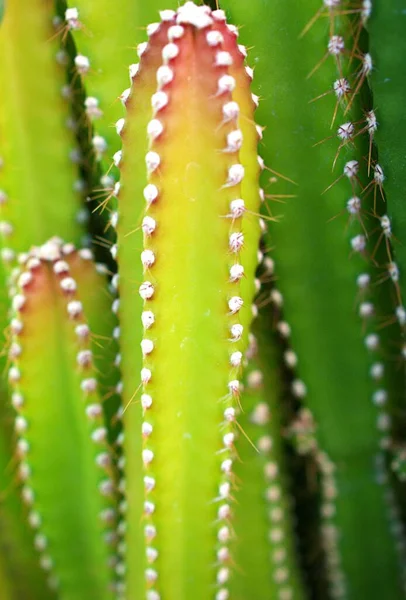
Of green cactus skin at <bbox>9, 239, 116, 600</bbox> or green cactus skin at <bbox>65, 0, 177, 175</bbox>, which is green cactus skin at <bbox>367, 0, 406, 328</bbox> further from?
green cactus skin at <bbox>9, 239, 116, 600</bbox>

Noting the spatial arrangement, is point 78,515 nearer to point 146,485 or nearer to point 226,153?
point 146,485

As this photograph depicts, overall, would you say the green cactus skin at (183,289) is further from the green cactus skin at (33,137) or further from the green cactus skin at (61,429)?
the green cactus skin at (33,137)

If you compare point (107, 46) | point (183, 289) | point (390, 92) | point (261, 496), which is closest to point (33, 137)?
point (107, 46)

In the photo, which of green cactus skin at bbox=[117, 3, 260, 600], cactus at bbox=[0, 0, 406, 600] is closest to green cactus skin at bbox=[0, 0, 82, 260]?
cactus at bbox=[0, 0, 406, 600]

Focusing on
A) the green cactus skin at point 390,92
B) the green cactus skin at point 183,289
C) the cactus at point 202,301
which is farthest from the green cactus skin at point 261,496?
the green cactus skin at point 390,92

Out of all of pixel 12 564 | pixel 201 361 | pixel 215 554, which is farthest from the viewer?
pixel 12 564

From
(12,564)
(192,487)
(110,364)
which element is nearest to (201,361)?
(192,487)
